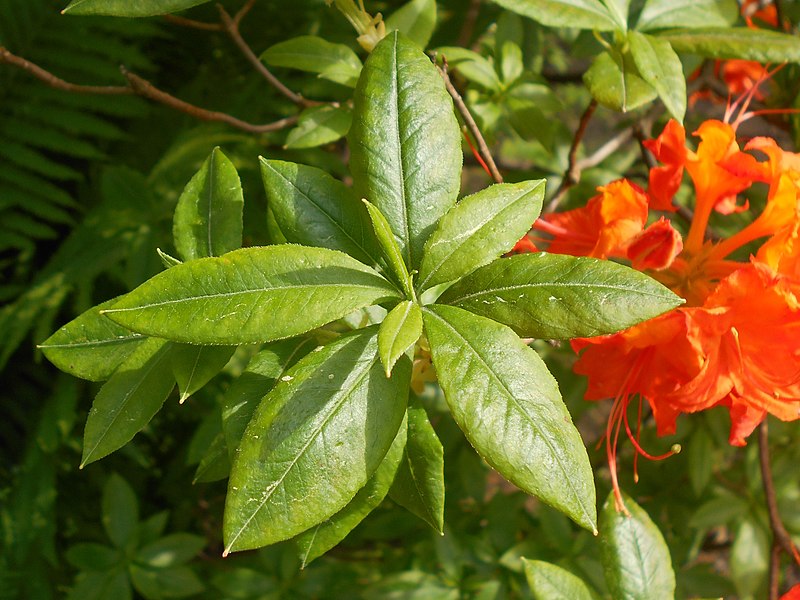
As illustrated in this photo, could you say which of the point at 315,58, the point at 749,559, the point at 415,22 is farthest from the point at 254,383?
the point at 749,559

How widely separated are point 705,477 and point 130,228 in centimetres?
129

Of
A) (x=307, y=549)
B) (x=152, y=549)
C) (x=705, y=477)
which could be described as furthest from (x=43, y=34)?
(x=705, y=477)

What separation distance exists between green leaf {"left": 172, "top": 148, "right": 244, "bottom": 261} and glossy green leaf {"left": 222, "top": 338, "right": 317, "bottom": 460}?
0.14 m

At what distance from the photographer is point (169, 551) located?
1.62 meters

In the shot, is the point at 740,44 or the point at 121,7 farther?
the point at 740,44

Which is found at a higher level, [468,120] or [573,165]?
[468,120]

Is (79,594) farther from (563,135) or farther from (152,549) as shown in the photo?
(563,135)

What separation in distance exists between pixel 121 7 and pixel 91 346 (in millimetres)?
357

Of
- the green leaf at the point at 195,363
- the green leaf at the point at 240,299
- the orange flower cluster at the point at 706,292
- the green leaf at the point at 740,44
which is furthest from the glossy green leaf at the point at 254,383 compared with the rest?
the green leaf at the point at 740,44

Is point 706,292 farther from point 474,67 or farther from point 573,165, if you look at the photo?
point 474,67

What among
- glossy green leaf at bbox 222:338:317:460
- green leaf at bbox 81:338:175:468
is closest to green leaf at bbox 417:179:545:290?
glossy green leaf at bbox 222:338:317:460

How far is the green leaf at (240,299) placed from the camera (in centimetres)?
65

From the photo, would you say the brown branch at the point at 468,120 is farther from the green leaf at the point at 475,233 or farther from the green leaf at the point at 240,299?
the green leaf at the point at 240,299

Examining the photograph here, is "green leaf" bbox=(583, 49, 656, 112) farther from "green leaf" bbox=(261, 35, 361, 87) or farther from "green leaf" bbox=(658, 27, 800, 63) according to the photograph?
"green leaf" bbox=(261, 35, 361, 87)
